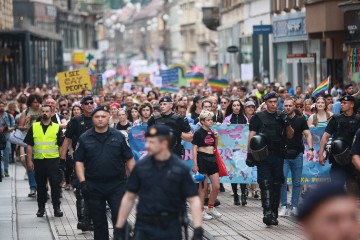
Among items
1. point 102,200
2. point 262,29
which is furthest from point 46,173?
point 262,29

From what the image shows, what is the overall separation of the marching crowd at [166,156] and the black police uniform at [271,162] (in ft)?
0.04

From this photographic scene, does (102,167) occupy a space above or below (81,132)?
below

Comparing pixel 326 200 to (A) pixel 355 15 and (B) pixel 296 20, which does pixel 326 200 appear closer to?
(A) pixel 355 15

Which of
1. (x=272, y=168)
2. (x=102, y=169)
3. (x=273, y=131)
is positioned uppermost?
(x=273, y=131)

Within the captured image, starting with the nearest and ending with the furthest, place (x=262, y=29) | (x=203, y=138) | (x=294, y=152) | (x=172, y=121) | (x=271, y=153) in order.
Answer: (x=271, y=153) < (x=294, y=152) < (x=203, y=138) < (x=172, y=121) < (x=262, y=29)

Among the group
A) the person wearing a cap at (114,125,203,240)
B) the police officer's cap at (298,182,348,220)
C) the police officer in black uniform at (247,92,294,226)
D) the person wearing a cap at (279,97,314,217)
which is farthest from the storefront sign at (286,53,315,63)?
the police officer's cap at (298,182,348,220)

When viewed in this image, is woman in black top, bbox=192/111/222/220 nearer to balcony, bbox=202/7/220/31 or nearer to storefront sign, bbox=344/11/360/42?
storefront sign, bbox=344/11/360/42

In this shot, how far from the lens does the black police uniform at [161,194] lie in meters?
8.77

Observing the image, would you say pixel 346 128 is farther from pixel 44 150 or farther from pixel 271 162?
pixel 44 150

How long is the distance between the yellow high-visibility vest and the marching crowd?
14mm

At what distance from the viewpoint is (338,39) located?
35.2 m

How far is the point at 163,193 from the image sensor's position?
8797 mm

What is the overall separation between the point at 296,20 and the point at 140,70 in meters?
27.4

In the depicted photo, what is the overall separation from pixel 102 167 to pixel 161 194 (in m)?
2.76
